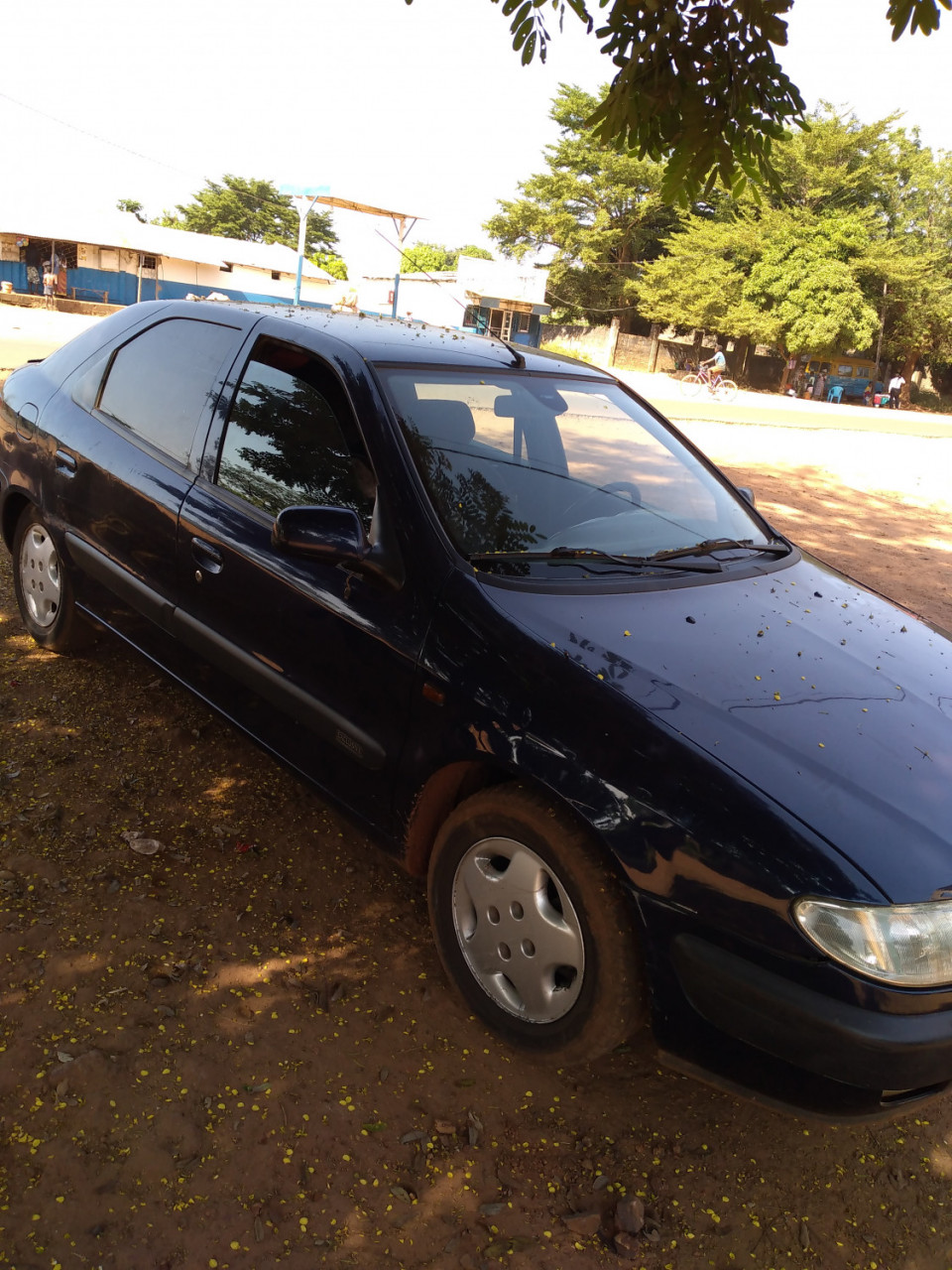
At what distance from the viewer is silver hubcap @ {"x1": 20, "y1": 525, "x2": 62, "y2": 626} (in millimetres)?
4078

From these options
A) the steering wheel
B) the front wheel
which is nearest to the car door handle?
the steering wheel

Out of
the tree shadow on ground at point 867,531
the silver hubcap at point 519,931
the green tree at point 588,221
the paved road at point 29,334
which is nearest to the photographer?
the silver hubcap at point 519,931

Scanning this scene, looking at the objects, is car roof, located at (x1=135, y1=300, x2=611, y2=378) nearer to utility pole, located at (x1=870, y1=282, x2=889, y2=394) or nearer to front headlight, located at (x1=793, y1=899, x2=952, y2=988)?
front headlight, located at (x1=793, y1=899, x2=952, y2=988)

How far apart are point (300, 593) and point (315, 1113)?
1.39 metres

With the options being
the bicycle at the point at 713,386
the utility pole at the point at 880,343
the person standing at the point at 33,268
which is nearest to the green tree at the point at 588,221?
the utility pole at the point at 880,343

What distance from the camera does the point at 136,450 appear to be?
3512mm

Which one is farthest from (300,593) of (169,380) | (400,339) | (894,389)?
(894,389)

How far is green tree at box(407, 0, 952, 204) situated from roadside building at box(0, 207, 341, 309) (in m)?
34.5

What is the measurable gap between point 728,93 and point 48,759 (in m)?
3.58

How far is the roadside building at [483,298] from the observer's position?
159 ft

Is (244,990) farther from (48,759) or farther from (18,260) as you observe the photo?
(18,260)

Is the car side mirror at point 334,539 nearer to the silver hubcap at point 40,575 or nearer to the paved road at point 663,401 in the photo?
the silver hubcap at point 40,575

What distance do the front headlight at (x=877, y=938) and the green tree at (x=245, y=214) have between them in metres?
78.2

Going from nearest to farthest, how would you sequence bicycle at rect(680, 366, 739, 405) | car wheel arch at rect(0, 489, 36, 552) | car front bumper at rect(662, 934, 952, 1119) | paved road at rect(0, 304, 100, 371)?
1. car front bumper at rect(662, 934, 952, 1119)
2. car wheel arch at rect(0, 489, 36, 552)
3. paved road at rect(0, 304, 100, 371)
4. bicycle at rect(680, 366, 739, 405)
